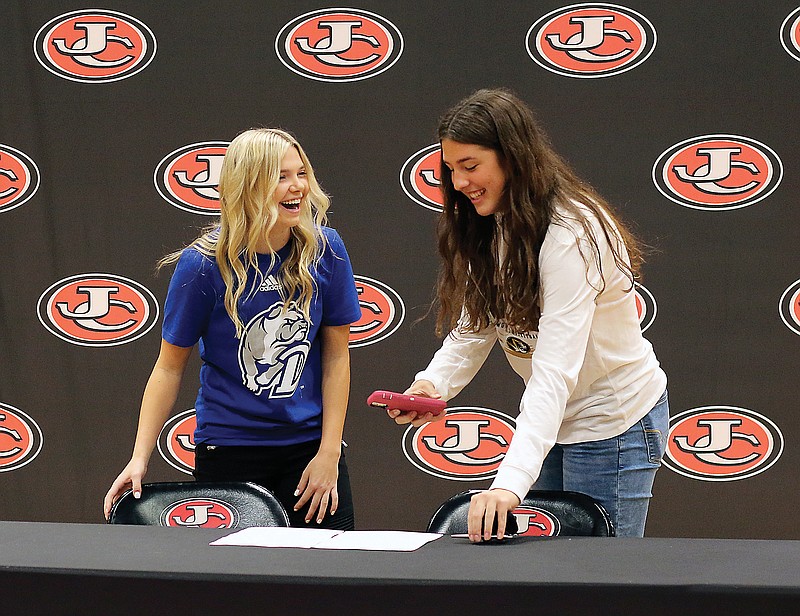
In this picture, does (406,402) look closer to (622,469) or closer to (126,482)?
(622,469)

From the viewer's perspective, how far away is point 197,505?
1.73 metres

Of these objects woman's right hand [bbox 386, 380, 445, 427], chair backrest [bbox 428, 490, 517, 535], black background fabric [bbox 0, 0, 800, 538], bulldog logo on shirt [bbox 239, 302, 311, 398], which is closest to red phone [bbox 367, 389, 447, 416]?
woman's right hand [bbox 386, 380, 445, 427]

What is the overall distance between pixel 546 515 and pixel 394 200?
151cm

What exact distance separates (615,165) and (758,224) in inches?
19.2

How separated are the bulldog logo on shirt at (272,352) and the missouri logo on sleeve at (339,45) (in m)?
1.21

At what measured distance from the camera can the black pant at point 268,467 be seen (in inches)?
76.3

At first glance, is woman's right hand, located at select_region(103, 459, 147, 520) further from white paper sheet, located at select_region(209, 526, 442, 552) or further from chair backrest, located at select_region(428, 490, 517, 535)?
chair backrest, located at select_region(428, 490, 517, 535)

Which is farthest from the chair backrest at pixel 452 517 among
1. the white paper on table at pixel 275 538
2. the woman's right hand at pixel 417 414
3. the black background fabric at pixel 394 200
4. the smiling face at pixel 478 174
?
the black background fabric at pixel 394 200

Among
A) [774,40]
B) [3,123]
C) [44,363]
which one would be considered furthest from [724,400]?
[3,123]

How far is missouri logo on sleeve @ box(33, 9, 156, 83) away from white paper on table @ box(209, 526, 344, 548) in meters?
1.97

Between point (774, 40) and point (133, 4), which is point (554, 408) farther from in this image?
point (133, 4)

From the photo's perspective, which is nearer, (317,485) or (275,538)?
(275,538)

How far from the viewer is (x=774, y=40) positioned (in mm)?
2783

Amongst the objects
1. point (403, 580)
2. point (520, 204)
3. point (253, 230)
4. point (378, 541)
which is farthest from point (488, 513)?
point (253, 230)
